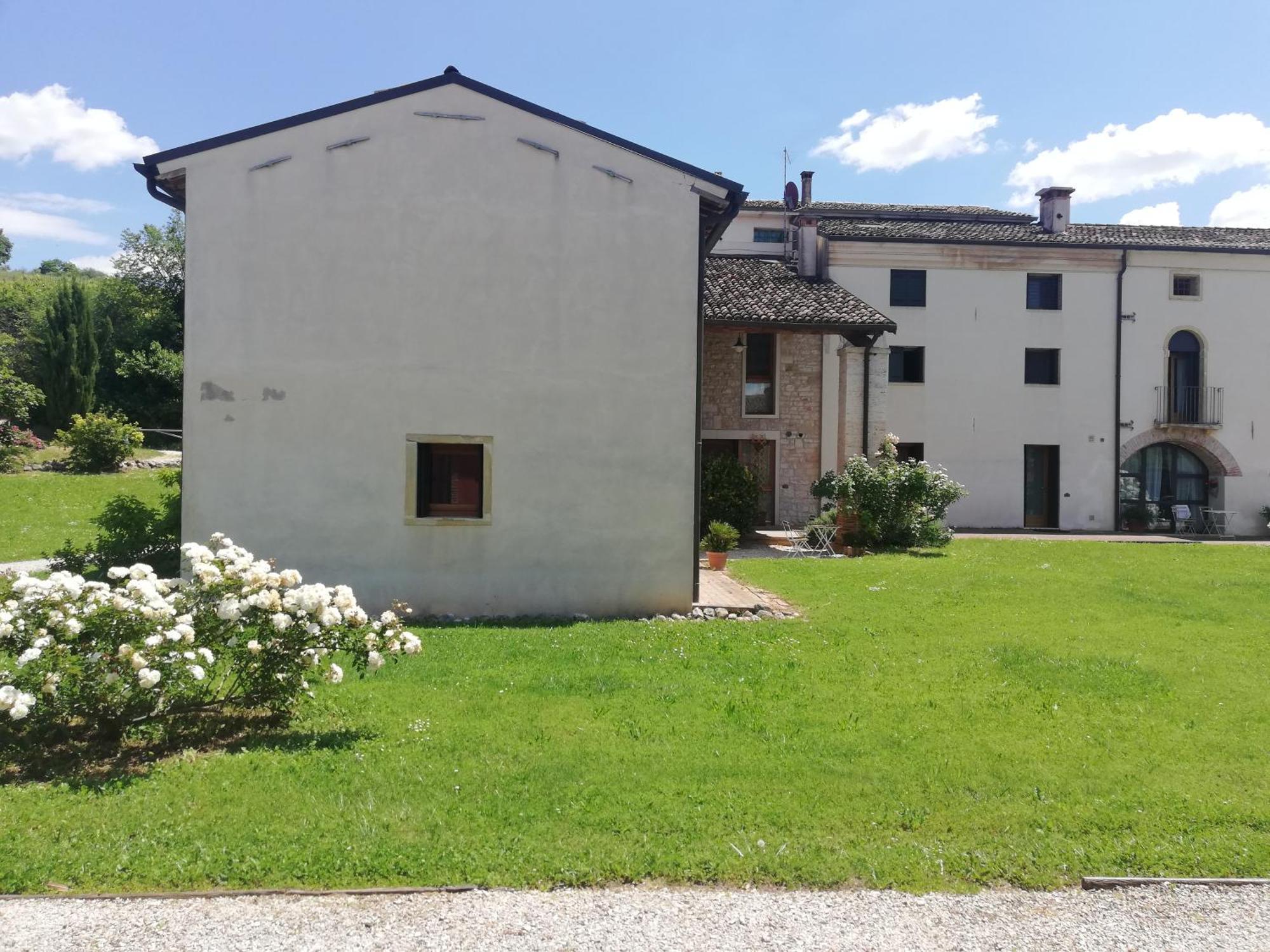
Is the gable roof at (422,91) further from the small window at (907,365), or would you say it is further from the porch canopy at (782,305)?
the small window at (907,365)

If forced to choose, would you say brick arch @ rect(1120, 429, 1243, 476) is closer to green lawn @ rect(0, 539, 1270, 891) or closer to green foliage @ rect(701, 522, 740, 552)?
green foliage @ rect(701, 522, 740, 552)

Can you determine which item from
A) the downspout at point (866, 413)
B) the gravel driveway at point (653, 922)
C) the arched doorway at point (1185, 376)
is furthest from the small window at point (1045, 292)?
the gravel driveway at point (653, 922)

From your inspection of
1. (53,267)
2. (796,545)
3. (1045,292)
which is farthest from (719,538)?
(53,267)

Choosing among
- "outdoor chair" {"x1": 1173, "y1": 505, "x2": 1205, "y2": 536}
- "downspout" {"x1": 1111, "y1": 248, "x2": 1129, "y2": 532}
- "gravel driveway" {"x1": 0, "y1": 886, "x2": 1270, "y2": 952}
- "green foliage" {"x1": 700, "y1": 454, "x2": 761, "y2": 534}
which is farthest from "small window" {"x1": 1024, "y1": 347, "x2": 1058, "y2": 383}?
"gravel driveway" {"x1": 0, "y1": 886, "x2": 1270, "y2": 952}

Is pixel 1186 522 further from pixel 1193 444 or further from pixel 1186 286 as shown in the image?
pixel 1186 286

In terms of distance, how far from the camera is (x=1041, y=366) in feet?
83.6

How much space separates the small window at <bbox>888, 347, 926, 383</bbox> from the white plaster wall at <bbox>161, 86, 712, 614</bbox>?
15.0m

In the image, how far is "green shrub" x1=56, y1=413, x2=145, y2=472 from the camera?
2527cm

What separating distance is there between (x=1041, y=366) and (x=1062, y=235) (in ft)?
12.6

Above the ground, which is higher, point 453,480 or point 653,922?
point 453,480

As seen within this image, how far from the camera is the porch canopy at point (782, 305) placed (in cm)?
2000

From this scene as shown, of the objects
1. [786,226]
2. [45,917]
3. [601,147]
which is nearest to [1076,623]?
[601,147]

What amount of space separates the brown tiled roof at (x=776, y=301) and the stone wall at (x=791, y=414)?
0.90m

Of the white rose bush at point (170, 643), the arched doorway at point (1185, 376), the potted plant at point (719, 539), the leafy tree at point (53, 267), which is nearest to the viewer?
the white rose bush at point (170, 643)
